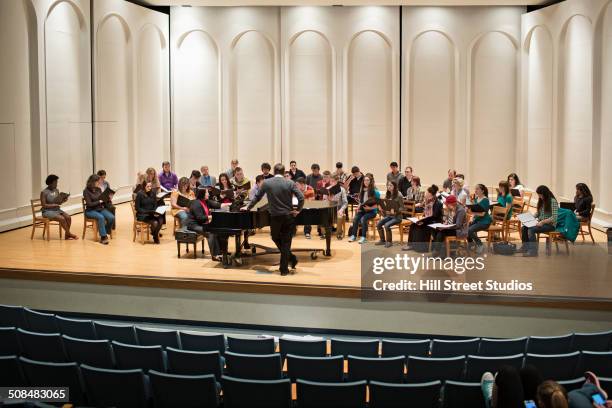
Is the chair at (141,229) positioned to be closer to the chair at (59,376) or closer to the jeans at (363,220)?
the jeans at (363,220)

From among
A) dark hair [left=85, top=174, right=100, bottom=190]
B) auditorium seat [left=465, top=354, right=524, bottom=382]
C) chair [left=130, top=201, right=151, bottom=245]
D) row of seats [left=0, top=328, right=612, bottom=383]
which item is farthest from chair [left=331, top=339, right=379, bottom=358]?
Result: dark hair [left=85, top=174, right=100, bottom=190]

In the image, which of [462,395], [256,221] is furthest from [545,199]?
[462,395]

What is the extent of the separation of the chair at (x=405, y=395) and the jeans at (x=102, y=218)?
25.9ft

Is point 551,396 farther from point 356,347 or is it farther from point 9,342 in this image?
point 9,342

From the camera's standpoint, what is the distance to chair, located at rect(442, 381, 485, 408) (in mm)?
5812

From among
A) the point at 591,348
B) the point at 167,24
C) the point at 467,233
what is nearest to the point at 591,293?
the point at 591,348

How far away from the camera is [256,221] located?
10703 mm

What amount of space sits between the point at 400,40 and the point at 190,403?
536 inches

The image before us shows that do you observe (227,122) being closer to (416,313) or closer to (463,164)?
(463,164)

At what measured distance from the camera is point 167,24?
18734mm

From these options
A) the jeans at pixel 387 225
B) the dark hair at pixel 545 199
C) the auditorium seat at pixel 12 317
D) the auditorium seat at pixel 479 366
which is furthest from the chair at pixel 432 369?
the jeans at pixel 387 225

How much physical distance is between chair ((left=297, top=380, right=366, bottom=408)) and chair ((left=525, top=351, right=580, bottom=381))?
→ 1751mm

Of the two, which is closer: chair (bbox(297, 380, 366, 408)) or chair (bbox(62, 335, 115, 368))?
chair (bbox(297, 380, 366, 408))

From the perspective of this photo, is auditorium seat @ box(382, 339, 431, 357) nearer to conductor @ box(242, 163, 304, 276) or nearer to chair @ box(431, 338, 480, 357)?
chair @ box(431, 338, 480, 357)
